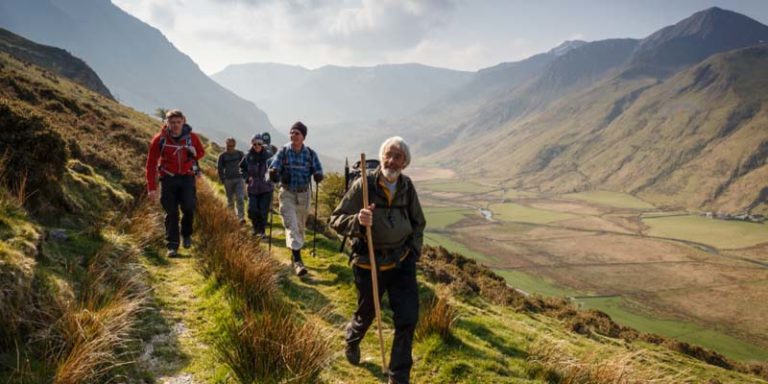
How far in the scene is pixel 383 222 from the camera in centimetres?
466

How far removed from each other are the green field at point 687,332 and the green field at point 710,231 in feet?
232

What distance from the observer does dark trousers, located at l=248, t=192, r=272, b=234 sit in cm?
1045

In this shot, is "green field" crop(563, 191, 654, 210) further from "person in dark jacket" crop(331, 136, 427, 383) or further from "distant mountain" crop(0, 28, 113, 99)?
"person in dark jacket" crop(331, 136, 427, 383)

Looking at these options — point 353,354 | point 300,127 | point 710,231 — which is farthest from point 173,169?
point 710,231

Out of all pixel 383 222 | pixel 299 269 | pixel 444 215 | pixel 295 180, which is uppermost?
pixel 295 180

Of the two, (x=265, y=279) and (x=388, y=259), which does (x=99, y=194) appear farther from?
(x=388, y=259)

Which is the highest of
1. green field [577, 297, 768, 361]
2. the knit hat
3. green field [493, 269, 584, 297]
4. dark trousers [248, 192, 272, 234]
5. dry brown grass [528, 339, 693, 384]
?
the knit hat

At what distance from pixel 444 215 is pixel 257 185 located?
464 feet

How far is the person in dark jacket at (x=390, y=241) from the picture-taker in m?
4.56

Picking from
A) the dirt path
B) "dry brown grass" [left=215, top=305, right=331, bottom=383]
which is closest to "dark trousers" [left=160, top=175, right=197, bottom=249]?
the dirt path

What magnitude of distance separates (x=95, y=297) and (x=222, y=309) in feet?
5.08

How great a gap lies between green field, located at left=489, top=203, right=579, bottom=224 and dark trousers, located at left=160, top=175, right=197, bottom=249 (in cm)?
14140

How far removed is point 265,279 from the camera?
576 centimetres

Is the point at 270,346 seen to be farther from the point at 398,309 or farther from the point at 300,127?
the point at 300,127
